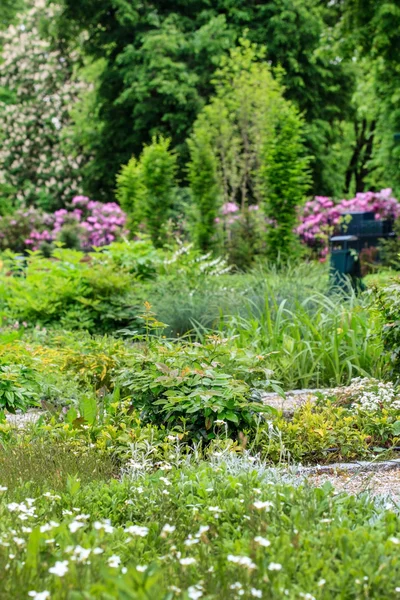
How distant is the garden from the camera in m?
2.48

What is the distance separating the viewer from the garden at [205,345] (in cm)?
248

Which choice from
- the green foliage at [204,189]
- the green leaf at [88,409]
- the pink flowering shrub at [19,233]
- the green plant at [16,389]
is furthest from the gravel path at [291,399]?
the pink flowering shrub at [19,233]

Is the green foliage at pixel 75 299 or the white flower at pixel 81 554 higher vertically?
the white flower at pixel 81 554

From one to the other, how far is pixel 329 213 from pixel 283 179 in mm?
4391

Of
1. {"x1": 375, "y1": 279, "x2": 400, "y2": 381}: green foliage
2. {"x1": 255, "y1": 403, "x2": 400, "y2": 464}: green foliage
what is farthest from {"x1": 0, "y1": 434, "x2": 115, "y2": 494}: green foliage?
{"x1": 375, "y1": 279, "x2": 400, "y2": 381}: green foliage

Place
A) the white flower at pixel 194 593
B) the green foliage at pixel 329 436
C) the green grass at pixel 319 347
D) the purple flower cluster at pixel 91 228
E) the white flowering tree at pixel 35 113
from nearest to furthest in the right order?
the white flower at pixel 194 593, the green foliage at pixel 329 436, the green grass at pixel 319 347, the purple flower cluster at pixel 91 228, the white flowering tree at pixel 35 113

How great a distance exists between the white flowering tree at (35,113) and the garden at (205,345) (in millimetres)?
2166

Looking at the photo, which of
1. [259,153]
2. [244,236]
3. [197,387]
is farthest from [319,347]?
[259,153]

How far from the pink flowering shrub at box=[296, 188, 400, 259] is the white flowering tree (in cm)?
1128

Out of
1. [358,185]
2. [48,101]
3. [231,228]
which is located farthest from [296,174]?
[358,185]

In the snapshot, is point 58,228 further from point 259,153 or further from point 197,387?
point 197,387

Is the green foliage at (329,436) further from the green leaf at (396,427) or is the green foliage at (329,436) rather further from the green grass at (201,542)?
the green grass at (201,542)

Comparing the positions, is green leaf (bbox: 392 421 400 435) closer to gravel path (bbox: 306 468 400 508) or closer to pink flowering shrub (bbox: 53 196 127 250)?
gravel path (bbox: 306 468 400 508)

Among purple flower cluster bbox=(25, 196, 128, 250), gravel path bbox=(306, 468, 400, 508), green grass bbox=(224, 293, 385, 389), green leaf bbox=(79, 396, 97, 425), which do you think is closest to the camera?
gravel path bbox=(306, 468, 400, 508)
